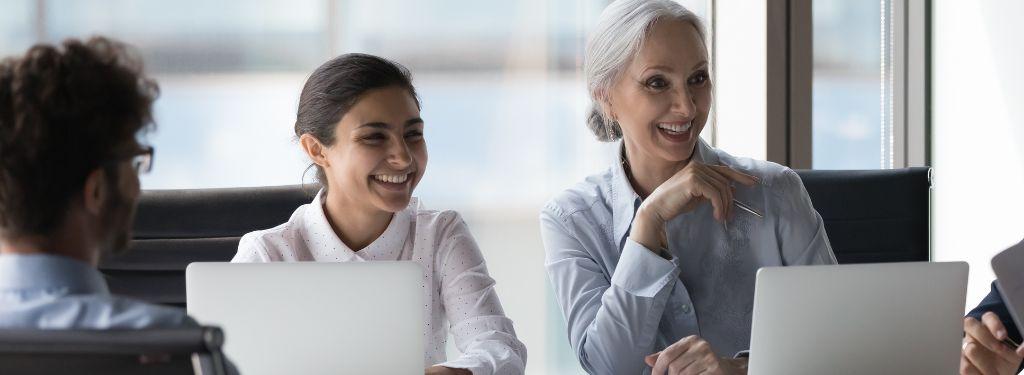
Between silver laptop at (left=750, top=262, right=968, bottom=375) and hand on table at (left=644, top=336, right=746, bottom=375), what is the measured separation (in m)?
0.27

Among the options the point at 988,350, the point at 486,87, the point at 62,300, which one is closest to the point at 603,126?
the point at 988,350

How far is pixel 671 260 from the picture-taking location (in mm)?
1992

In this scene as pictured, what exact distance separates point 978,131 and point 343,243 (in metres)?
2.07

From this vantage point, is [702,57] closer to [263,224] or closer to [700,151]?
[700,151]

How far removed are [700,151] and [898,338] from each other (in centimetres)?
83

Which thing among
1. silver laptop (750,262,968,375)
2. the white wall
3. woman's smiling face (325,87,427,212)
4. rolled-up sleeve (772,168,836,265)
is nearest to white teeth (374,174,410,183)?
woman's smiling face (325,87,427,212)

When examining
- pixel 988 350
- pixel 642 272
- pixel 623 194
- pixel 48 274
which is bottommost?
pixel 988 350

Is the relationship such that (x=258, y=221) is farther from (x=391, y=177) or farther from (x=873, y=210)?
(x=873, y=210)

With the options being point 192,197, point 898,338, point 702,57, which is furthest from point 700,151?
point 192,197

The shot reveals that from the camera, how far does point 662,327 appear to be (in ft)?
6.70

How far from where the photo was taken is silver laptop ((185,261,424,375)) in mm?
1359

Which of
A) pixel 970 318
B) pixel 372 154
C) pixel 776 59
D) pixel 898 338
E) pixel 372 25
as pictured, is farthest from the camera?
pixel 372 25

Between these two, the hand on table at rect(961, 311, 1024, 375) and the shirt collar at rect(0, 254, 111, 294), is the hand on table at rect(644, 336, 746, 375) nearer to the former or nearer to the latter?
the hand on table at rect(961, 311, 1024, 375)

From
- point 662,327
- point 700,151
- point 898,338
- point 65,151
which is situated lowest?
point 662,327
